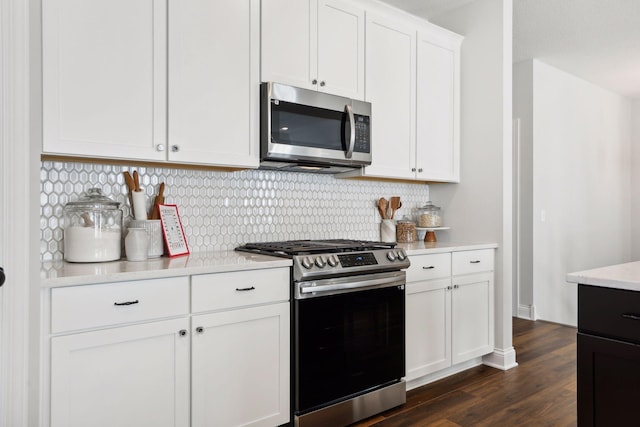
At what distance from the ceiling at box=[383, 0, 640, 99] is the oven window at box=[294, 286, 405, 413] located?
2287mm

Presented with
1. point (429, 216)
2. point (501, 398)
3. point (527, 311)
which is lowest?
point (501, 398)

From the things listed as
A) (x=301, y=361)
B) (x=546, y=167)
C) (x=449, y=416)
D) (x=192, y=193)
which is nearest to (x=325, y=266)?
(x=301, y=361)

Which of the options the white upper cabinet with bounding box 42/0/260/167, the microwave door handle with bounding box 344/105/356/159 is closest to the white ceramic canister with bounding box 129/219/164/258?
the white upper cabinet with bounding box 42/0/260/167

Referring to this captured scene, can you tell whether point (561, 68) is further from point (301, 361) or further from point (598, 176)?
point (301, 361)

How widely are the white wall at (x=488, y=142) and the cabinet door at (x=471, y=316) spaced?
0.34ft

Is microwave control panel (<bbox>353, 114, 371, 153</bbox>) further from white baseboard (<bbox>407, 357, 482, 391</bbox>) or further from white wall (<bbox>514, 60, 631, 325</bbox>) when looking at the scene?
white wall (<bbox>514, 60, 631, 325</bbox>)

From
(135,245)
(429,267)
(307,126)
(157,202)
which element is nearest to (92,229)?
(135,245)

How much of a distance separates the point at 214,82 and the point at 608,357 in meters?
2.07

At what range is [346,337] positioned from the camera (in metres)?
2.36

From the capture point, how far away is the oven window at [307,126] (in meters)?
2.46

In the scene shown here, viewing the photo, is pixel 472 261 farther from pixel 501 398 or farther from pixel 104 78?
pixel 104 78

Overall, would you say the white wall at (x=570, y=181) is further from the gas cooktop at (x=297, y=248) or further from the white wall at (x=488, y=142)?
the gas cooktop at (x=297, y=248)

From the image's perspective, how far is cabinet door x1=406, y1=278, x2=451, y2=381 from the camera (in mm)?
2809

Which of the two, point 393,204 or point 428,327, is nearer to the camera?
point 428,327
